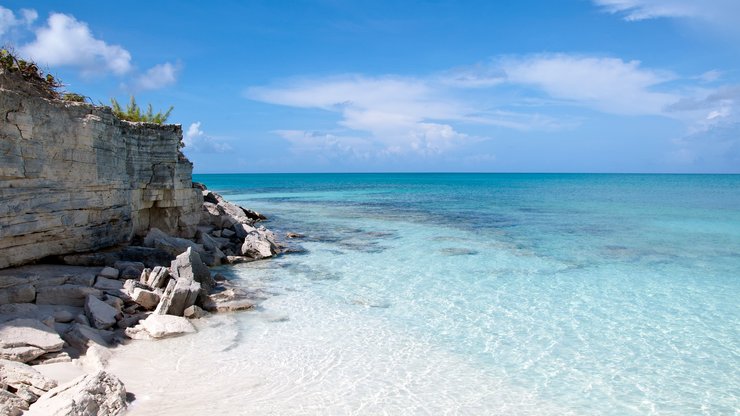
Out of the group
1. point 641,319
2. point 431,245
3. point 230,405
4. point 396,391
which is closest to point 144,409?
point 230,405

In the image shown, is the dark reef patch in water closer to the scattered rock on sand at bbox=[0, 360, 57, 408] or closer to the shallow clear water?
the shallow clear water

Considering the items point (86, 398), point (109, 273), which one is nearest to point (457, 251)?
point (109, 273)

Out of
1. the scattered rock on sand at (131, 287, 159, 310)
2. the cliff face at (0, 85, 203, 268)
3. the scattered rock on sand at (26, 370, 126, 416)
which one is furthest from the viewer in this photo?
the scattered rock on sand at (131, 287, 159, 310)

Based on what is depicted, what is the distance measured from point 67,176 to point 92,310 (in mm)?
3789

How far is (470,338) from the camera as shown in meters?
9.30

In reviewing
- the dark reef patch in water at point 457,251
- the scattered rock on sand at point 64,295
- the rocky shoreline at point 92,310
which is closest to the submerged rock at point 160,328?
the rocky shoreline at point 92,310

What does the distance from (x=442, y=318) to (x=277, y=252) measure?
8.62m

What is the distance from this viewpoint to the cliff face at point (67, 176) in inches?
381

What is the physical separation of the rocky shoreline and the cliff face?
540mm

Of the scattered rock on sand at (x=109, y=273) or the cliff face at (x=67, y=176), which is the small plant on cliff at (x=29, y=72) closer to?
the cliff face at (x=67, y=176)

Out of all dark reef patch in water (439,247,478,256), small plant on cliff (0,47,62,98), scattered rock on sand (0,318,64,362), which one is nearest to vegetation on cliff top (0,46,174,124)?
small plant on cliff (0,47,62,98)

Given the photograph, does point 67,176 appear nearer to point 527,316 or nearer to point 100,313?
point 100,313

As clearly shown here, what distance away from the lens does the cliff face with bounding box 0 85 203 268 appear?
9680mm

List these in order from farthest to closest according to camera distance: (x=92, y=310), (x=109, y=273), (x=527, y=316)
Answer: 1. (x=109, y=273)
2. (x=527, y=316)
3. (x=92, y=310)
